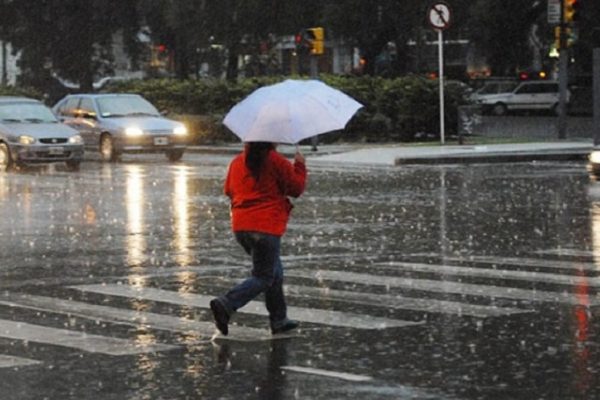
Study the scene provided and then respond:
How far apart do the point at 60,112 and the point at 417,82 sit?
30.1ft

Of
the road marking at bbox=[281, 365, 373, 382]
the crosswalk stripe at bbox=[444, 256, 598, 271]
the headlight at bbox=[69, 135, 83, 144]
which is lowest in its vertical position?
the crosswalk stripe at bbox=[444, 256, 598, 271]

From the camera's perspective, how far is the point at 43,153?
33.3 meters

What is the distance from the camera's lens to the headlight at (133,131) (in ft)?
118

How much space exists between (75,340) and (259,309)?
2010 millimetres

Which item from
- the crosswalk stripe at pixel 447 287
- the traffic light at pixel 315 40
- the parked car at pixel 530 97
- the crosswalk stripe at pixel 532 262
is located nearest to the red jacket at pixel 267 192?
the crosswalk stripe at pixel 447 287

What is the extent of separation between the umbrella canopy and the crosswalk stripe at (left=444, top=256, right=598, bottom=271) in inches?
184

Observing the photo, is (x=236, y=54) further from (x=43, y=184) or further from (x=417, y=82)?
(x=43, y=184)

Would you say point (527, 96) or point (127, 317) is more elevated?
point (527, 96)

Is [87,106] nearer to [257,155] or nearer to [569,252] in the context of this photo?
[569,252]

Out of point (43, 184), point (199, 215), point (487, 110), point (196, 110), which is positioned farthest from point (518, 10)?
point (199, 215)

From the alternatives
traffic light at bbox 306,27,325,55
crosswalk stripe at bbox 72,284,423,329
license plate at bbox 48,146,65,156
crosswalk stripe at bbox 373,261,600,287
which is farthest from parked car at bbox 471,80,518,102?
crosswalk stripe at bbox 72,284,423,329

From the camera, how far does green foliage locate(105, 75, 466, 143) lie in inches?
1626

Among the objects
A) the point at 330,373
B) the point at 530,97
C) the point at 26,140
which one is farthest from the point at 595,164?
the point at 530,97

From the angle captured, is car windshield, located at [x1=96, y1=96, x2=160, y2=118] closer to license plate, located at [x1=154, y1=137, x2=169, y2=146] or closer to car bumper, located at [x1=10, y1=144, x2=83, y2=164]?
license plate, located at [x1=154, y1=137, x2=169, y2=146]
